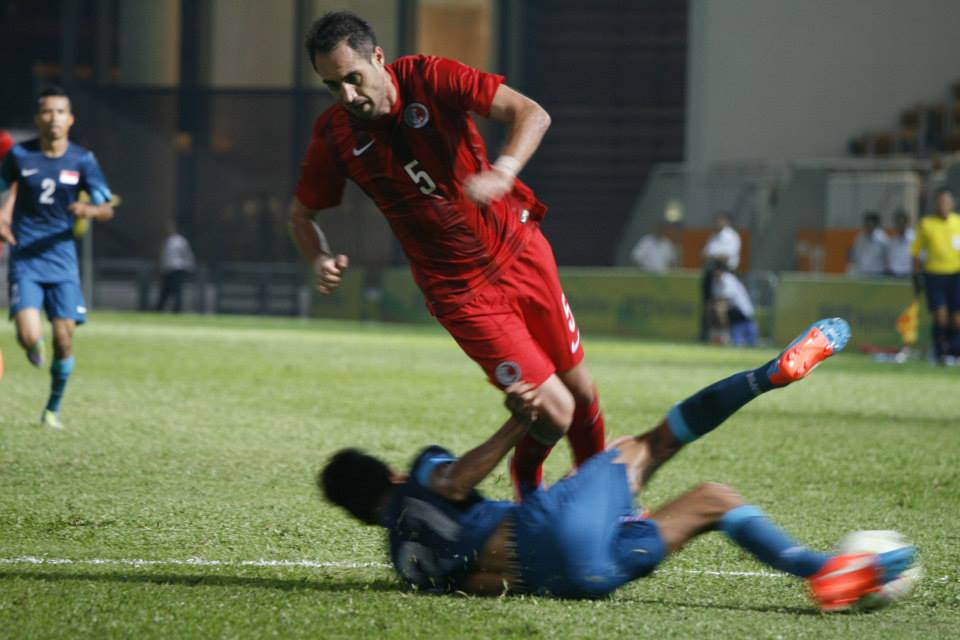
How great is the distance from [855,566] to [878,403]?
897cm

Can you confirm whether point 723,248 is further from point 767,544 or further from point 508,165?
point 767,544

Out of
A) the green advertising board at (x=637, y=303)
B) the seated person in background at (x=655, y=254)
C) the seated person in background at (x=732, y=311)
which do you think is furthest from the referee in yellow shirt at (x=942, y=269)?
the seated person in background at (x=655, y=254)

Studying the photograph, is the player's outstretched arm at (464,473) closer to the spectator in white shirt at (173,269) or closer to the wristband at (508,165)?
the wristband at (508,165)

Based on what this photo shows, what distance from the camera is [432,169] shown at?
564cm

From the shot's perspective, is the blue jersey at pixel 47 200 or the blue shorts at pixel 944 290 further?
the blue shorts at pixel 944 290

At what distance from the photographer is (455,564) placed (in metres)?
5.06

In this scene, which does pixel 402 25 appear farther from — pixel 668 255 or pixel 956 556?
pixel 956 556

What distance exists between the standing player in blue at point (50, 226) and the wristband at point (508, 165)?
5.46m

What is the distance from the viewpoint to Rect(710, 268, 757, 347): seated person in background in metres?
22.4

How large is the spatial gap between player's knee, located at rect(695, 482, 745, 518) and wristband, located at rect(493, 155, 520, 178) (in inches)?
50.4

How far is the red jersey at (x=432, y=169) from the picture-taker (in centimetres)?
559

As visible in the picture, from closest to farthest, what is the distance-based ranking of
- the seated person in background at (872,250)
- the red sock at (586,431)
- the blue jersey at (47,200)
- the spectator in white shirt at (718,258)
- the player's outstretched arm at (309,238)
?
1. the player's outstretched arm at (309,238)
2. the red sock at (586,431)
3. the blue jersey at (47,200)
4. the spectator in white shirt at (718,258)
5. the seated person in background at (872,250)

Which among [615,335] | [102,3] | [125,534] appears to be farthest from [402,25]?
[125,534]

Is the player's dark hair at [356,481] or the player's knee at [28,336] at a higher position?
the player's dark hair at [356,481]
